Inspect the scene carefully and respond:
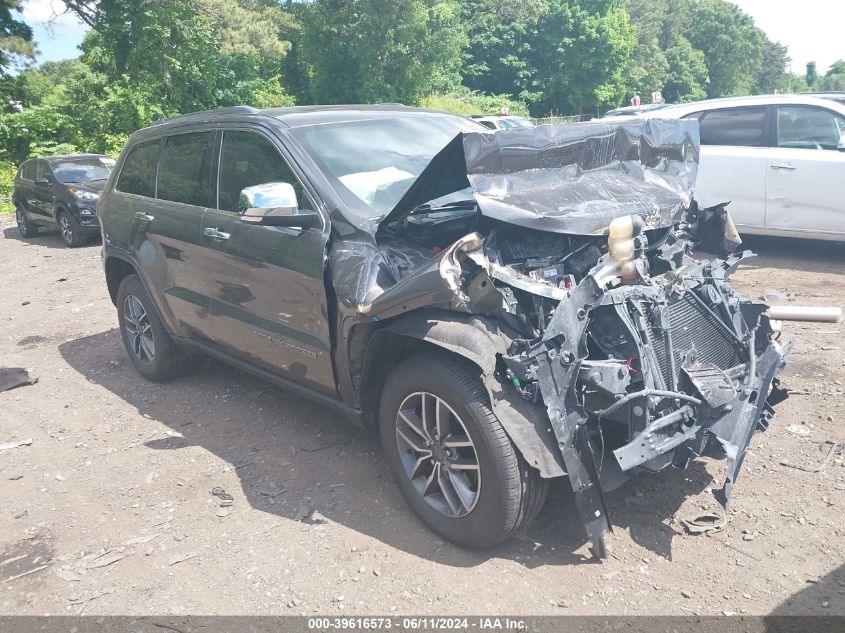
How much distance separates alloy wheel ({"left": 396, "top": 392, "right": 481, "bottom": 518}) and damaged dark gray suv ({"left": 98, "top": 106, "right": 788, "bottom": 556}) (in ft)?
0.04

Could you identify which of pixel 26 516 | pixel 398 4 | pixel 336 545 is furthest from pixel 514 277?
pixel 398 4

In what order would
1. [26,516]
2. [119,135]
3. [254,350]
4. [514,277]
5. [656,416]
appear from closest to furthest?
[656,416] < [514,277] < [26,516] < [254,350] < [119,135]

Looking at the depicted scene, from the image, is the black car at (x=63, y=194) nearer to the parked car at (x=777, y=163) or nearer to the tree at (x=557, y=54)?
the parked car at (x=777, y=163)

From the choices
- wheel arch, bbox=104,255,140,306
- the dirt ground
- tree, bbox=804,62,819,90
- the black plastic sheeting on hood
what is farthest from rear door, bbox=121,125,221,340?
tree, bbox=804,62,819,90

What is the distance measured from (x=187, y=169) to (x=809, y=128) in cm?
657

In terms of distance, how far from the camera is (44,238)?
14867 millimetres

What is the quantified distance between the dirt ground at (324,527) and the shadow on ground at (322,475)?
1 centimetres

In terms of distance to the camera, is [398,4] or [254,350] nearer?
[254,350]

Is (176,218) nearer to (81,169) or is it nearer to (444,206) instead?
(444,206)

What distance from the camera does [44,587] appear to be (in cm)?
329

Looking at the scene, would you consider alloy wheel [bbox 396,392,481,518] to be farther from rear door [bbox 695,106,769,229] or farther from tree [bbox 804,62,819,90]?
tree [bbox 804,62,819,90]

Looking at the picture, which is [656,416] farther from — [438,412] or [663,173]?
[663,173]

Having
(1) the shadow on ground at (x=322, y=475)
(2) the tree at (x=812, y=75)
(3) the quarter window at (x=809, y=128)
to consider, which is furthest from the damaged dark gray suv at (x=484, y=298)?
(2) the tree at (x=812, y=75)

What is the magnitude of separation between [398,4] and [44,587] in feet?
95.5
